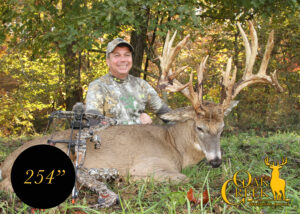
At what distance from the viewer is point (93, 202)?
3023 mm

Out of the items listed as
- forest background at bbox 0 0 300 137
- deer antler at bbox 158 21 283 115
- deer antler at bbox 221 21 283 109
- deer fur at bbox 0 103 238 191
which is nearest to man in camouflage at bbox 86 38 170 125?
deer fur at bbox 0 103 238 191

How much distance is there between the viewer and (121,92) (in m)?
5.36

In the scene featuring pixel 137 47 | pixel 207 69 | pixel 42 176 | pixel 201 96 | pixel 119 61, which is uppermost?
pixel 137 47

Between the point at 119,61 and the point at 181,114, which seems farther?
the point at 119,61

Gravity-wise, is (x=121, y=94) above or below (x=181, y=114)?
above

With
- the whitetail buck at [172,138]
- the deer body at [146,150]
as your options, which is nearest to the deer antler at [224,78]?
the whitetail buck at [172,138]

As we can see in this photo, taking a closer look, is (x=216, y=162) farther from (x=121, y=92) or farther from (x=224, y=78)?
(x=121, y=92)

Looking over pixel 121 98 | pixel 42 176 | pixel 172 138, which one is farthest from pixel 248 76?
pixel 42 176

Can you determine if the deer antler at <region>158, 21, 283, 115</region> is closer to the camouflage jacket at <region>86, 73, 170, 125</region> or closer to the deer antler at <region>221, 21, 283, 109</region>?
the deer antler at <region>221, 21, 283, 109</region>

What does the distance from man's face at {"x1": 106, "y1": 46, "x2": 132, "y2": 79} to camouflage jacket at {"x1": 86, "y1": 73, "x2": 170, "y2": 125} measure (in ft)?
0.44

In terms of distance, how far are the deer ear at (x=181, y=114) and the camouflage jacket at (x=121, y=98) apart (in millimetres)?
909

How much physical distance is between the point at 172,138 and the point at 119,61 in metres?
1.71

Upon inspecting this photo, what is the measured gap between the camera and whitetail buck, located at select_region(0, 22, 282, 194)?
3934 millimetres

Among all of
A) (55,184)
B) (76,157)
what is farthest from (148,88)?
(55,184)
